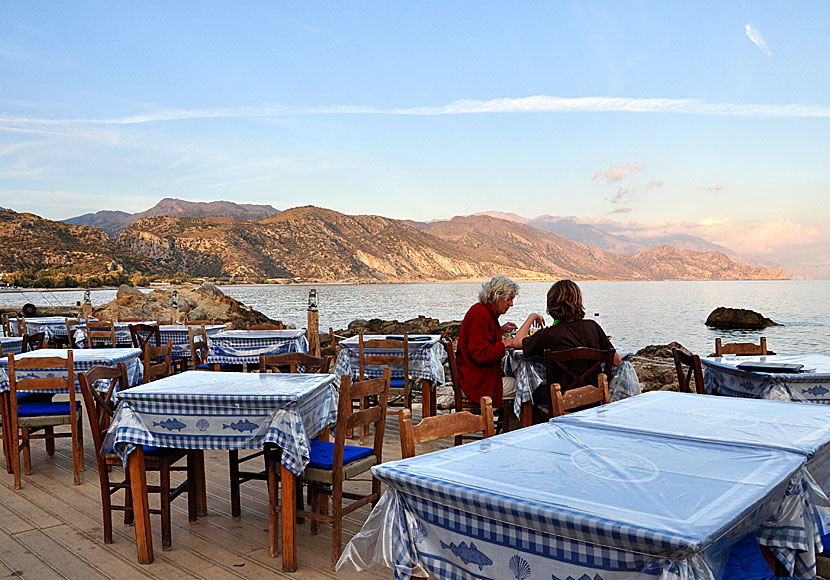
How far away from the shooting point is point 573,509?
4.87 feet

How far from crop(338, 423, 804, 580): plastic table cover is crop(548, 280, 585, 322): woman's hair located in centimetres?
271

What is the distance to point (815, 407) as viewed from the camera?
9.43 feet

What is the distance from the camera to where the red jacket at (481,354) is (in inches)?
198

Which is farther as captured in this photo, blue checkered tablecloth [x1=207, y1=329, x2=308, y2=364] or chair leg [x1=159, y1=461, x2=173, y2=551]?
blue checkered tablecloth [x1=207, y1=329, x2=308, y2=364]

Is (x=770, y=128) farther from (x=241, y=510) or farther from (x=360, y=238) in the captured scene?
(x=360, y=238)

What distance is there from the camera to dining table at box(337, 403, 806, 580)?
1.40 m

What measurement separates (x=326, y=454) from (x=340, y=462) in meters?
0.26

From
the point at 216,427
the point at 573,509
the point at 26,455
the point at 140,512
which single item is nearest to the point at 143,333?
the point at 26,455

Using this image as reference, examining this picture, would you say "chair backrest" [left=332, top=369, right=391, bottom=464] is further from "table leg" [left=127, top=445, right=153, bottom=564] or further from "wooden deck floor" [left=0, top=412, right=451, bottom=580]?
"table leg" [left=127, top=445, right=153, bottom=564]

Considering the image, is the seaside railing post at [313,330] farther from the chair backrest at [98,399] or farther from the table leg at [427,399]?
the chair backrest at [98,399]

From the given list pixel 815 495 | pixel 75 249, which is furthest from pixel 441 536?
pixel 75 249

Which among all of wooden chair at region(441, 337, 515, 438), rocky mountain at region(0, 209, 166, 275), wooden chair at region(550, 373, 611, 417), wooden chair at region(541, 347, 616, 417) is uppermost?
rocky mountain at region(0, 209, 166, 275)

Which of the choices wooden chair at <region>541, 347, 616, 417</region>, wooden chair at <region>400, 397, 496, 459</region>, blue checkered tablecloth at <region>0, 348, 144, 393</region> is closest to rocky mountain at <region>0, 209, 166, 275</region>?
blue checkered tablecloth at <region>0, 348, 144, 393</region>

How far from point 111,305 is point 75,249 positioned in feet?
111
